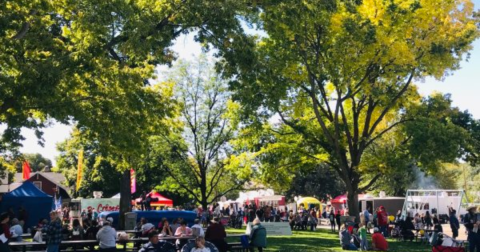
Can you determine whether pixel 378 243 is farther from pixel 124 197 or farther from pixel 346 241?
pixel 124 197

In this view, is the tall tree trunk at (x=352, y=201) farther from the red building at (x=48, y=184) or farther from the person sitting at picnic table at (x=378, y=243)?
the red building at (x=48, y=184)

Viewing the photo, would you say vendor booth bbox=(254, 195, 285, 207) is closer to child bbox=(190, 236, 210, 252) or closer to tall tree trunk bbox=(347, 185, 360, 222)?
tall tree trunk bbox=(347, 185, 360, 222)

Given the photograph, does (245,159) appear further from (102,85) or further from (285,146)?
(102,85)

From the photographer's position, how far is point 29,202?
28844 mm

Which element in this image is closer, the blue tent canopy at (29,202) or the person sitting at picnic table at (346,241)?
the person sitting at picnic table at (346,241)

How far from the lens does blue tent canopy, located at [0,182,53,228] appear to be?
28094 mm

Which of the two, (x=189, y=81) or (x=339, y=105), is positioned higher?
(x=189, y=81)

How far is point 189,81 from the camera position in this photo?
1709 inches

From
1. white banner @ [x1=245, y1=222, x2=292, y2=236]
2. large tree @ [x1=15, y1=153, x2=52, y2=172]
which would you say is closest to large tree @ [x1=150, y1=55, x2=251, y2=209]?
white banner @ [x1=245, y1=222, x2=292, y2=236]

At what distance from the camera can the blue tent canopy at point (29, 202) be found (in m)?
28.1

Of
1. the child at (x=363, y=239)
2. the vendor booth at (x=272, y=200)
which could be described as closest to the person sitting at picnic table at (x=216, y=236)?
the child at (x=363, y=239)

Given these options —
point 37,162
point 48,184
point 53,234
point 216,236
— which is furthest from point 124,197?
point 37,162

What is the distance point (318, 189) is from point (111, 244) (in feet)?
196

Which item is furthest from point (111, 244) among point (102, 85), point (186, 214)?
point (186, 214)
